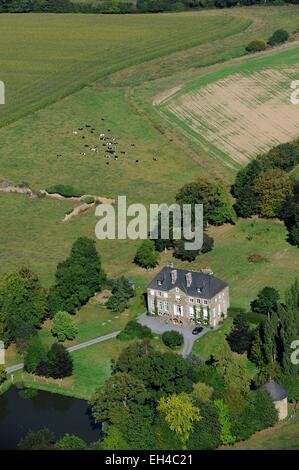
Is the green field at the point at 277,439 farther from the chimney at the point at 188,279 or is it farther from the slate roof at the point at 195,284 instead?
the chimney at the point at 188,279

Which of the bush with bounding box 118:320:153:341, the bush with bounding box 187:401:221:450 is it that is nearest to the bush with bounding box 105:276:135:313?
the bush with bounding box 118:320:153:341

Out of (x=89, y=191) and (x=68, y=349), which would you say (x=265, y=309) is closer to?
(x=68, y=349)

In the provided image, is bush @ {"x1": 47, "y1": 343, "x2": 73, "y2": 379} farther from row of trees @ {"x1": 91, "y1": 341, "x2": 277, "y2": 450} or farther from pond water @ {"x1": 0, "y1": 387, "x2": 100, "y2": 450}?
row of trees @ {"x1": 91, "y1": 341, "x2": 277, "y2": 450}

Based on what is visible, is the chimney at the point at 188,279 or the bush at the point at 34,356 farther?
the chimney at the point at 188,279

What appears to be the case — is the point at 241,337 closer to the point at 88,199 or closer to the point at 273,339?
the point at 273,339

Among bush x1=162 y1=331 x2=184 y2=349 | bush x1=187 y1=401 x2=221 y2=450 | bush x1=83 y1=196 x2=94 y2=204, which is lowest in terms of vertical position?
bush x1=187 y1=401 x2=221 y2=450

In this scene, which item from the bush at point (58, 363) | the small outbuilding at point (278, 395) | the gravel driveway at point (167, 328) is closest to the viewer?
the small outbuilding at point (278, 395)

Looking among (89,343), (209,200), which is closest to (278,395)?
(89,343)

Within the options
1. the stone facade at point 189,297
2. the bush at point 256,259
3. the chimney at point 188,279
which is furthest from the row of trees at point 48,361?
the bush at point 256,259
